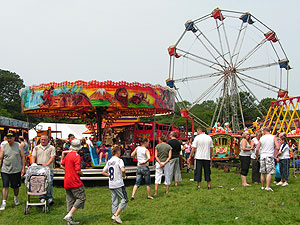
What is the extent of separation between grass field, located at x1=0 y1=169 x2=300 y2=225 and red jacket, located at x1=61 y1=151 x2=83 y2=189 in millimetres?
810

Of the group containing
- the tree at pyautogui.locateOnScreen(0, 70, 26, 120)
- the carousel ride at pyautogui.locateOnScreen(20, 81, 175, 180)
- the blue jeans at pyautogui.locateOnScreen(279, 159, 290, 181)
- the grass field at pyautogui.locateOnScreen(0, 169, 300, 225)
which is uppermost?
the tree at pyautogui.locateOnScreen(0, 70, 26, 120)

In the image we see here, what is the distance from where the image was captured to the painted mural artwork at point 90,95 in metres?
10.9

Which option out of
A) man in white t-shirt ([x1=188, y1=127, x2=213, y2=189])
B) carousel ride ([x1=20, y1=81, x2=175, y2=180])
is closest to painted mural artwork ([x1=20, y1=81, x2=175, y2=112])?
carousel ride ([x1=20, y1=81, x2=175, y2=180])

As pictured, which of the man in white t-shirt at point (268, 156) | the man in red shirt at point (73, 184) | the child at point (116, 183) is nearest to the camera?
the man in red shirt at point (73, 184)

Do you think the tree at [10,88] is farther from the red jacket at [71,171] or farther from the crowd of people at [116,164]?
the red jacket at [71,171]

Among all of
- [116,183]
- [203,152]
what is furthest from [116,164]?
[203,152]

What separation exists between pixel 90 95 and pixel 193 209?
574 centimetres

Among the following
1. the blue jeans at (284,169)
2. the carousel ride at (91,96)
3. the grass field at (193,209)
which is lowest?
the grass field at (193,209)

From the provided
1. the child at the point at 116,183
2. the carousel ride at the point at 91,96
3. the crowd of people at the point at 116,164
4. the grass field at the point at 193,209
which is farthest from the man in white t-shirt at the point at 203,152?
the child at the point at 116,183

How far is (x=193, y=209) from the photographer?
6555 mm

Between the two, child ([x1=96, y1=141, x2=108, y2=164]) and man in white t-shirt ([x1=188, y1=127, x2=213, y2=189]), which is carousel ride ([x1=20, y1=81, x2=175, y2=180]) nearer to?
child ([x1=96, y1=141, x2=108, y2=164])

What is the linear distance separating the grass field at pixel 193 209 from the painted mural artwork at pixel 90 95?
347cm

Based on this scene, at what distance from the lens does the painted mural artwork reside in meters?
10.9

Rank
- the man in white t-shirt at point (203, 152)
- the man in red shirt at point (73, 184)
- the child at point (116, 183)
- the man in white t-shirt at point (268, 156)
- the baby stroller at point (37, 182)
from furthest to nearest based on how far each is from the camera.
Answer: the man in white t-shirt at point (203, 152), the man in white t-shirt at point (268, 156), the baby stroller at point (37, 182), the child at point (116, 183), the man in red shirt at point (73, 184)
